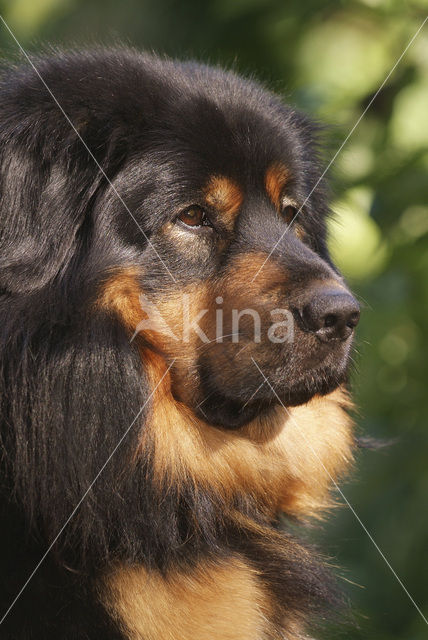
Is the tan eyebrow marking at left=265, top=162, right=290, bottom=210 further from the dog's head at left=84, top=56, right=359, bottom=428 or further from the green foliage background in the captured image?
the green foliage background

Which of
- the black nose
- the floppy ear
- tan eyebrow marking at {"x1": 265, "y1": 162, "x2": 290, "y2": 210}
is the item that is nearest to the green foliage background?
tan eyebrow marking at {"x1": 265, "y1": 162, "x2": 290, "y2": 210}

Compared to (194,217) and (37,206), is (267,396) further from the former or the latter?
(37,206)

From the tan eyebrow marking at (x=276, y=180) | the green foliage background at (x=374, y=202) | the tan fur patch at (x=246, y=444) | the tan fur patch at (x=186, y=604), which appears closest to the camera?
the tan fur patch at (x=186, y=604)

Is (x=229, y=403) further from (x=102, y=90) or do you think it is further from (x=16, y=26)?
(x=16, y=26)

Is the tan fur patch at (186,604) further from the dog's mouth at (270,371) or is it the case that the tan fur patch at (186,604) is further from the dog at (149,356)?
the dog's mouth at (270,371)

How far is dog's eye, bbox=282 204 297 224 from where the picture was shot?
3266mm

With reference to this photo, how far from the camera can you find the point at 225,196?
2.93 meters

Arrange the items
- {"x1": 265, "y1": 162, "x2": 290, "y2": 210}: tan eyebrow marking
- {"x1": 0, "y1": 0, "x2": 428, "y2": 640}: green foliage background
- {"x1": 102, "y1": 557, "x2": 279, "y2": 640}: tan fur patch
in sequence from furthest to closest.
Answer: {"x1": 0, "y1": 0, "x2": 428, "y2": 640}: green foliage background < {"x1": 265, "y1": 162, "x2": 290, "y2": 210}: tan eyebrow marking < {"x1": 102, "y1": 557, "x2": 279, "y2": 640}: tan fur patch

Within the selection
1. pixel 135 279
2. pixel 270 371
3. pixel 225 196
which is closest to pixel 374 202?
pixel 225 196

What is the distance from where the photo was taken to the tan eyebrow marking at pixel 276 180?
3.07m

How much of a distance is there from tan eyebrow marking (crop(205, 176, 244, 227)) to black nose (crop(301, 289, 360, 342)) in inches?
17.1

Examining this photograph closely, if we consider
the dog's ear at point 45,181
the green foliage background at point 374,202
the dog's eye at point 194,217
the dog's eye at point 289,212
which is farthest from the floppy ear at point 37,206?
the green foliage background at point 374,202

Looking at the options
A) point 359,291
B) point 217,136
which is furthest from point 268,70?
point 217,136

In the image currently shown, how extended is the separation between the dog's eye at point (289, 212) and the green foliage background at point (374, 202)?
474 mm
